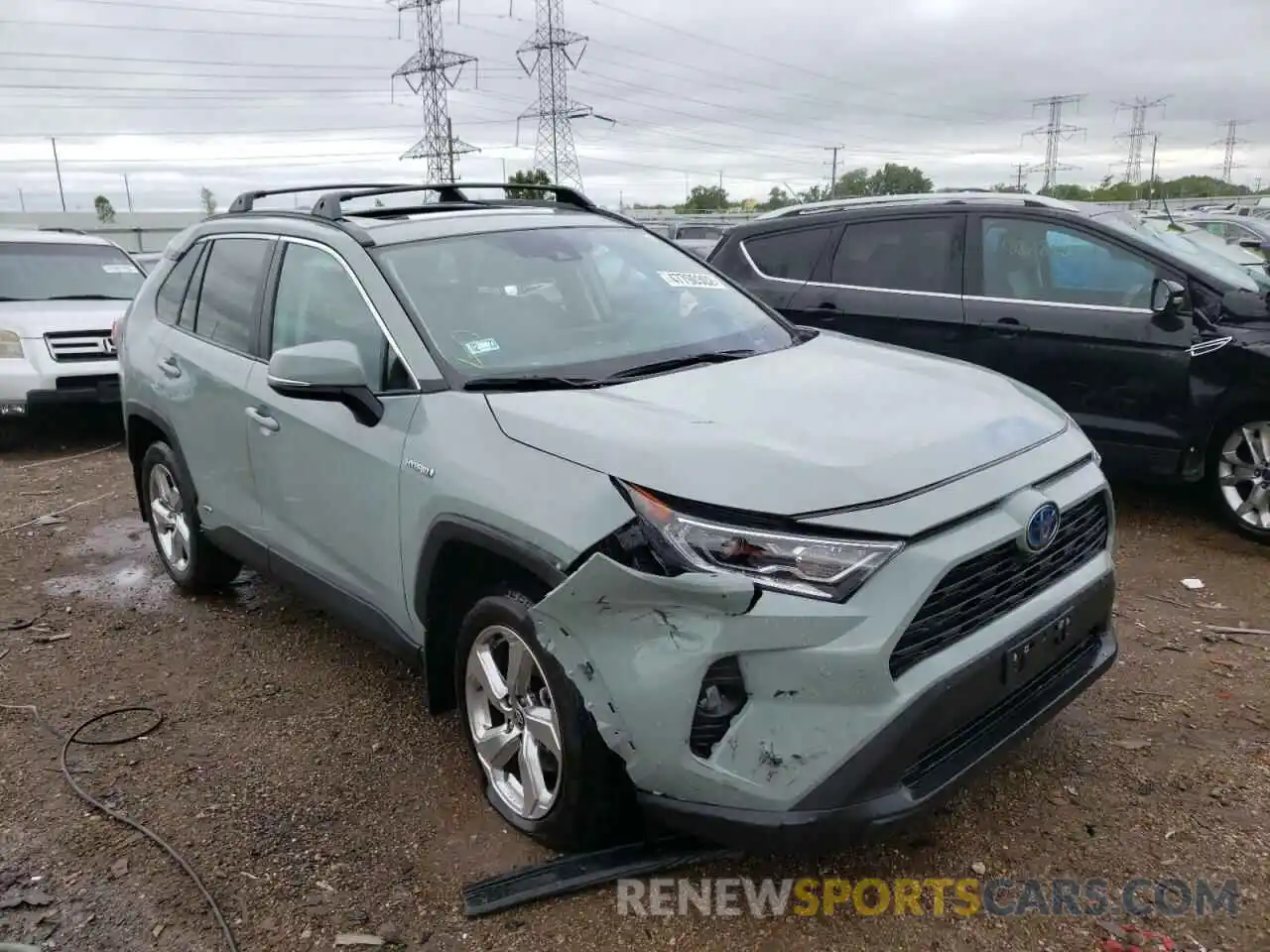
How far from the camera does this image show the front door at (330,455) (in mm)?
3162

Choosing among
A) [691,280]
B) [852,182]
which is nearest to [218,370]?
[691,280]

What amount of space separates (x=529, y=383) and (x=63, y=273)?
801cm

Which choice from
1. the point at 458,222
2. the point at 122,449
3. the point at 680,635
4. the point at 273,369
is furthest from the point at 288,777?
the point at 122,449

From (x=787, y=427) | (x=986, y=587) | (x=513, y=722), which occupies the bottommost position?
(x=513, y=722)

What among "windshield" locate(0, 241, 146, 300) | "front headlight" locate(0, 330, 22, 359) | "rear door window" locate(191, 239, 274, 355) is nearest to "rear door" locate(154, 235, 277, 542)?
"rear door window" locate(191, 239, 274, 355)

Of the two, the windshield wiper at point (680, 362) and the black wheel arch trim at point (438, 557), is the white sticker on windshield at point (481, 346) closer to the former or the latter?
the windshield wiper at point (680, 362)

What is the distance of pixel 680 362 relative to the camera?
327 centimetres

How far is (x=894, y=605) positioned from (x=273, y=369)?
1908 mm

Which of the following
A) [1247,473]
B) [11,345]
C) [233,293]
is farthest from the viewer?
[11,345]

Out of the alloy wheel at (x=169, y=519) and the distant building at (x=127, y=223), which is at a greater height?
the distant building at (x=127, y=223)

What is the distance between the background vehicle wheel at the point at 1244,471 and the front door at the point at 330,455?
4.26 meters

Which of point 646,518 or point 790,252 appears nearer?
point 646,518

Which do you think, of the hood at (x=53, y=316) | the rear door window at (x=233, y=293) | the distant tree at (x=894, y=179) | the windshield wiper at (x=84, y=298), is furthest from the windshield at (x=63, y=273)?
the distant tree at (x=894, y=179)

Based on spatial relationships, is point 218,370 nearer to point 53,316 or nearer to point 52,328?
point 52,328
